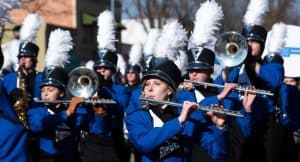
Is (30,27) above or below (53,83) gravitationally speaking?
above

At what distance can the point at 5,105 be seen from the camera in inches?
160

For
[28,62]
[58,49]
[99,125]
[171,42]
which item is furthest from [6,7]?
[28,62]


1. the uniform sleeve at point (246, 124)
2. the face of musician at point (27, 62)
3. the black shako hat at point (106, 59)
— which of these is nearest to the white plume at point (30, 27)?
the face of musician at point (27, 62)

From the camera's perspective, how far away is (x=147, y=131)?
467 cm

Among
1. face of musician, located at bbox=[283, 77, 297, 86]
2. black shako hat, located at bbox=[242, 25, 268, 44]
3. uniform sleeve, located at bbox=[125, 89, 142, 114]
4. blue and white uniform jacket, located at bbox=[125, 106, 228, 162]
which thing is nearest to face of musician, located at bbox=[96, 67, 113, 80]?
uniform sleeve, located at bbox=[125, 89, 142, 114]

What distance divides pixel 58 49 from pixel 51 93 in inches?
29.5

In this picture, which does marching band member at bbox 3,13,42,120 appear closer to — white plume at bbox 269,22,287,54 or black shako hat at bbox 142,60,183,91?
white plume at bbox 269,22,287,54

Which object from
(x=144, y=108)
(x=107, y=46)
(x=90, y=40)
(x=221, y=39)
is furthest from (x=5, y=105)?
(x=90, y=40)

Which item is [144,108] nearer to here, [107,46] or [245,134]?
[245,134]

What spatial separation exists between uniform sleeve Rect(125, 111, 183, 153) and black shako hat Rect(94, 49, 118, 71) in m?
3.70

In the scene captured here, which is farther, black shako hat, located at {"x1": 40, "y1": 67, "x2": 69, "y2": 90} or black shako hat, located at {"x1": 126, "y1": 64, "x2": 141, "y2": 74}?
black shako hat, located at {"x1": 126, "y1": 64, "x2": 141, "y2": 74}

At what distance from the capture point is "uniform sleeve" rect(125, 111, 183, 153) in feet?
14.8

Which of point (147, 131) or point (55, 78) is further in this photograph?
point (55, 78)

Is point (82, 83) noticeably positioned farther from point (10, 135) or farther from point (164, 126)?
point (10, 135)
